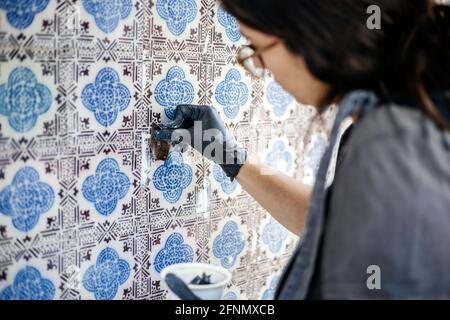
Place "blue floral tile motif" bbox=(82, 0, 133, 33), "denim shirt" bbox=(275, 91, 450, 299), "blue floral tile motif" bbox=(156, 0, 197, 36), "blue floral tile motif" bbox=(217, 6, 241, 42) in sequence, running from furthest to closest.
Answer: "blue floral tile motif" bbox=(217, 6, 241, 42) < "blue floral tile motif" bbox=(156, 0, 197, 36) < "blue floral tile motif" bbox=(82, 0, 133, 33) < "denim shirt" bbox=(275, 91, 450, 299)

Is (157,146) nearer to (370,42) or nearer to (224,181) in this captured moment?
(224,181)

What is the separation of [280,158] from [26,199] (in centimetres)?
80

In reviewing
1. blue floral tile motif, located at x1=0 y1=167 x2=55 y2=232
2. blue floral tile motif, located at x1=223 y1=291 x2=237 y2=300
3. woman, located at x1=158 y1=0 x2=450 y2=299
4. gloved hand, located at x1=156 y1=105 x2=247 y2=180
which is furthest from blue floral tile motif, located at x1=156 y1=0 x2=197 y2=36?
blue floral tile motif, located at x1=223 y1=291 x2=237 y2=300

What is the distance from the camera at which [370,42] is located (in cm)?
81

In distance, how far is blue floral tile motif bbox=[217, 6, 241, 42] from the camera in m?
1.30

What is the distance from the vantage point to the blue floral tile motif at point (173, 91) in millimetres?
1193

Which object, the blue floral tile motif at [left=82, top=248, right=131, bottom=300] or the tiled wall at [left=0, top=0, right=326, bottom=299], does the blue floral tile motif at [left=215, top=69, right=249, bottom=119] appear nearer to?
the tiled wall at [left=0, top=0, right=326, bottom=299]

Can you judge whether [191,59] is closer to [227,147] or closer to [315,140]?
[227,147]

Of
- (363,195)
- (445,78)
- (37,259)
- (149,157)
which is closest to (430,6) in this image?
(445,78)

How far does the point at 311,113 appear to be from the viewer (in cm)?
162

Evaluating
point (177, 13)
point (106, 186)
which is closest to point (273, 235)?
point (106, 186)

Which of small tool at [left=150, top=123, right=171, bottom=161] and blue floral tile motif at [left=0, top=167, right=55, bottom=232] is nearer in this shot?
blue floral tile motif at [left=0, top=167, right=55, bottom=232]

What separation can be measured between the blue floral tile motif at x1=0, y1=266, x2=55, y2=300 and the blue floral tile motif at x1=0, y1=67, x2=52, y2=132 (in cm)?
31

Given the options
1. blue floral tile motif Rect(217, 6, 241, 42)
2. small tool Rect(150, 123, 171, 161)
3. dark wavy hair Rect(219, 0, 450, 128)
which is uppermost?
blue floral tile motif Rect(217, 6, 241, 42)
